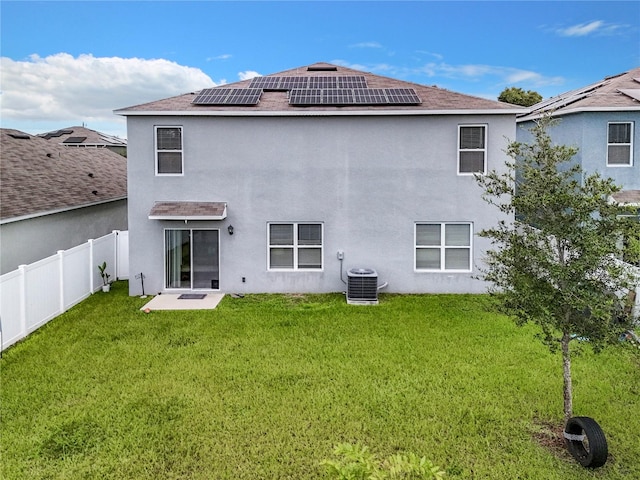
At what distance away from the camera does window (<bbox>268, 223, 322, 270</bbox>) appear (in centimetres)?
1330

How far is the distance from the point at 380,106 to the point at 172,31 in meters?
11.3

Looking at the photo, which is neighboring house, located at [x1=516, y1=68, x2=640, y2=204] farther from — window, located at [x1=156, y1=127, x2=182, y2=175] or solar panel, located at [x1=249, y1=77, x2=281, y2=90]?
window, located at [x1=156, y1=127, x2=182, y2=175]

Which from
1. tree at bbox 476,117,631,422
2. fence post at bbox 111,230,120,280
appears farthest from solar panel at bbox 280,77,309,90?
tree at bbox 476,117,631,422

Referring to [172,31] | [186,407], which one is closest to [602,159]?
[186,407]

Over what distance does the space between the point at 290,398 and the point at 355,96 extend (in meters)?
9.81

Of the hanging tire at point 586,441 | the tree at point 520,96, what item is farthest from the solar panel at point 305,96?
the tree at point 520,96

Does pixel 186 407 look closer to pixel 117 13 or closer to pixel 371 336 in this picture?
pixel 371 336

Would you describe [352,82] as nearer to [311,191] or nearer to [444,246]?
[311,191]

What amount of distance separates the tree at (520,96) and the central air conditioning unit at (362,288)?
3328 centimetres

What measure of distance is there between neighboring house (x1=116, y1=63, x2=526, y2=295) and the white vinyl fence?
1.27 meters

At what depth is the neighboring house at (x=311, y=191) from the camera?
42.3 ft

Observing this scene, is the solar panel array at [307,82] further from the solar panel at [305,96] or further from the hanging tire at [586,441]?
the hanging tire at [586,441]

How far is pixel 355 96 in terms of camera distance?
13.4 m

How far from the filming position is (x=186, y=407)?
6418mm
